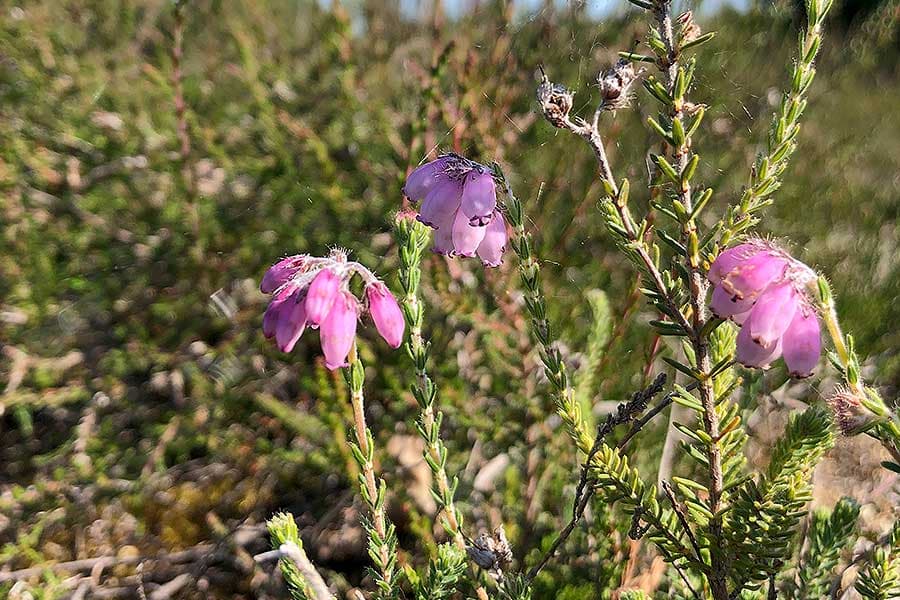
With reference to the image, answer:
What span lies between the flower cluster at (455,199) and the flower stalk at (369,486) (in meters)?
0.25

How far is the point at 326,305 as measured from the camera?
1.14m

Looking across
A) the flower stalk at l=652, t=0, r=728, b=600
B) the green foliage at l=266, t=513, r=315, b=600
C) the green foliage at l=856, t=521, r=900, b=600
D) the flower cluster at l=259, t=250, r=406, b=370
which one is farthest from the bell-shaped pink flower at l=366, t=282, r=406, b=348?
the green foliage at l=856, t=521, r=900, b=600

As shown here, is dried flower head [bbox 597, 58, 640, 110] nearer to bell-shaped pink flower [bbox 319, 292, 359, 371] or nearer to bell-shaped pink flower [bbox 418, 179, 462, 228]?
bell-shaped pink flower [bbox 418, 179, 462, 228]

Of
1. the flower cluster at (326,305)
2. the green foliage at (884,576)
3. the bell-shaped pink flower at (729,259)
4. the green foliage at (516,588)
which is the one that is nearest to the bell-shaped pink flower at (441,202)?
the flower cluster at (326,305)

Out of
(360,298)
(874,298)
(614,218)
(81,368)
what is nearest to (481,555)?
(360,298)

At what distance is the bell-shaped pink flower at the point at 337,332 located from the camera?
1137 millimetres

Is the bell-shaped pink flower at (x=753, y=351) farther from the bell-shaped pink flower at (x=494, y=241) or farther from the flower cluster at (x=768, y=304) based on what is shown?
the bell-shaped pink flower at (x=494, y=241)

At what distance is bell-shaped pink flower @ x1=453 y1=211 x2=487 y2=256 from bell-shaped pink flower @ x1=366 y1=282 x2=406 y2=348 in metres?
0.15

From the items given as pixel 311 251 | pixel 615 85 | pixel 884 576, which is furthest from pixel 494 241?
pixel 311 251

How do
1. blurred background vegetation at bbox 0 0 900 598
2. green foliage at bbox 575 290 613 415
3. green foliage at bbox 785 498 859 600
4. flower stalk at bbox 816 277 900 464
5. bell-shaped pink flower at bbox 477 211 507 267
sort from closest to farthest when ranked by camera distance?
flower stalk at bbox 816 277 900 464, bell-shaped pink flower at bbox 477 211 507 267, green foliage at bbox 785 498 859 600, green foliage at bbox 575 290 613 415, blurred background vegetation at bbox 0 0 900 598

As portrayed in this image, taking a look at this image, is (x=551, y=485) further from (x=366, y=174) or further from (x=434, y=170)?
(x=366, y=174)

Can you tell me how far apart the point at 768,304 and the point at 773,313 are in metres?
0.01

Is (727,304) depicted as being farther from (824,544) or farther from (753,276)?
(824,544)

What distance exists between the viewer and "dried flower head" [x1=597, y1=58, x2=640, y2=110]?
108 centimetres
